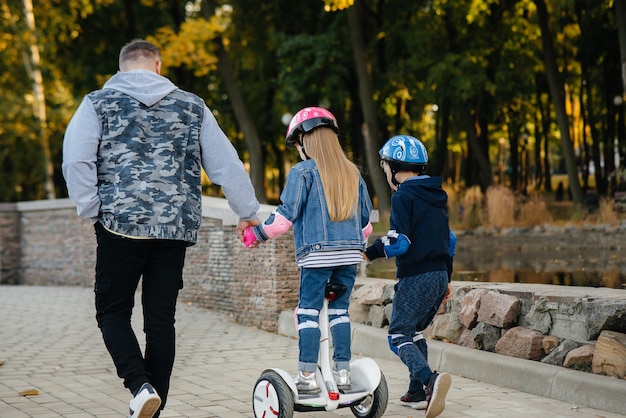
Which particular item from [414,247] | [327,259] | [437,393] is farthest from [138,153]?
[437,393]

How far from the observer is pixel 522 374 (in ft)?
Answer: 20.9

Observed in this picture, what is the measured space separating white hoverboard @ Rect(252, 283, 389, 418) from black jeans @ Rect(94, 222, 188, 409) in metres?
0.57

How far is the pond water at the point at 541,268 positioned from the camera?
9.53 meters

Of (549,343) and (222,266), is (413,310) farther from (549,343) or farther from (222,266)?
(222,266)

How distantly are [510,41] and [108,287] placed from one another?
25393 mm

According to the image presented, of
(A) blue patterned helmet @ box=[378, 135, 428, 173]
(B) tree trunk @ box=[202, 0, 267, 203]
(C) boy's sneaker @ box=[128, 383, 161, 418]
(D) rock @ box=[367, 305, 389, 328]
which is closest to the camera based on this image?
(C) boy's sneaker @ box=[128, 383, 161, 418]

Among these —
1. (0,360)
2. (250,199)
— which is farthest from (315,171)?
(0,360)

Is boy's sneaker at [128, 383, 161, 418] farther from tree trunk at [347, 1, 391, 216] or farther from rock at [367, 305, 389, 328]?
tree trunk at [347, 1, 391, 216]

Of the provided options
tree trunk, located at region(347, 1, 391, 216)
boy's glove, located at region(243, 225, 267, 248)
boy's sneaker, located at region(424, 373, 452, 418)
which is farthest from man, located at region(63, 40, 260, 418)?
tree trunk, located at region(347, 1, 391, 216)

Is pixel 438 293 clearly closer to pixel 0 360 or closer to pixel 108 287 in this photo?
pixel 108 287

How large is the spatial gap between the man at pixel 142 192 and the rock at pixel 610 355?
262 cm

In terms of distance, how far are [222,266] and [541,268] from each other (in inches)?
152

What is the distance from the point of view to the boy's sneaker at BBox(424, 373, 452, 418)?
17.4 feet

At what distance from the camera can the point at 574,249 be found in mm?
15836
